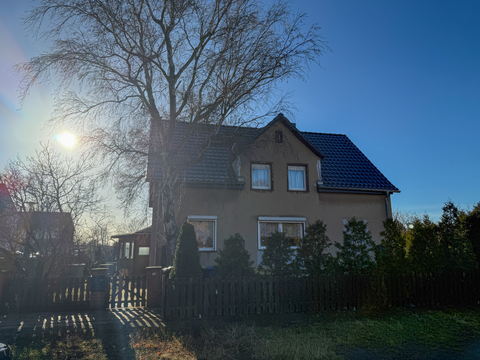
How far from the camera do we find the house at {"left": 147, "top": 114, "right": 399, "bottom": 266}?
46.9ft

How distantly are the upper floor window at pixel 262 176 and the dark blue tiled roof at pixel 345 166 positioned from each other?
2.87 m

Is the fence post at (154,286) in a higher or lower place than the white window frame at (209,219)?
lower

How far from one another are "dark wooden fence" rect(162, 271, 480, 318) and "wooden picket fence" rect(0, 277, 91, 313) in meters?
3.01

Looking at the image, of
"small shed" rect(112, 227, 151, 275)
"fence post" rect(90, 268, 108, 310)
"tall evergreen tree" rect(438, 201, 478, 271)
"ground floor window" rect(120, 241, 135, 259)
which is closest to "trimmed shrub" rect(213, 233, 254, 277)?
"fence post" rect(90, 268, 108, 310)

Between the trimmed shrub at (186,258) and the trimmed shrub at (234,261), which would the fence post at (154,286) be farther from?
the trimmed shrub at (234,261)

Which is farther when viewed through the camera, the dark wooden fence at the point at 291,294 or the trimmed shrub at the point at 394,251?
the trimmed shrub at the point at 394,251

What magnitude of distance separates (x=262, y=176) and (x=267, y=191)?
79 centimetres

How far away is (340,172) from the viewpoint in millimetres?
17359

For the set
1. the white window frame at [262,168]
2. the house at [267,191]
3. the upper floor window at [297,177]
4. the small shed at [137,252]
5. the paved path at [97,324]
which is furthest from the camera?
the small shed at [137,252]

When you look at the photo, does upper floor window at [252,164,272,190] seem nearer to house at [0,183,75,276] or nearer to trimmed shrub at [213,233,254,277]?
trimmed shrub at [213,233,254,277]

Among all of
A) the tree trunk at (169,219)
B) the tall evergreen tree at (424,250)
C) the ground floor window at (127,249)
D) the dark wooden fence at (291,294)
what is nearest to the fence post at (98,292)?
the tree trunk at (169,219)

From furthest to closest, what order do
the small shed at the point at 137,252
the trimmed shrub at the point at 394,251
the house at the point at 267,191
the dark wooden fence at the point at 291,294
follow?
the small shed at the point at 137,252 < the house at the point at 267,191 < the trimmed shrub at the point at 394,251 < the dark wooden fence at the point at 291,294

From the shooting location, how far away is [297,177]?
1600cm

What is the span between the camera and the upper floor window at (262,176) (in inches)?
606
